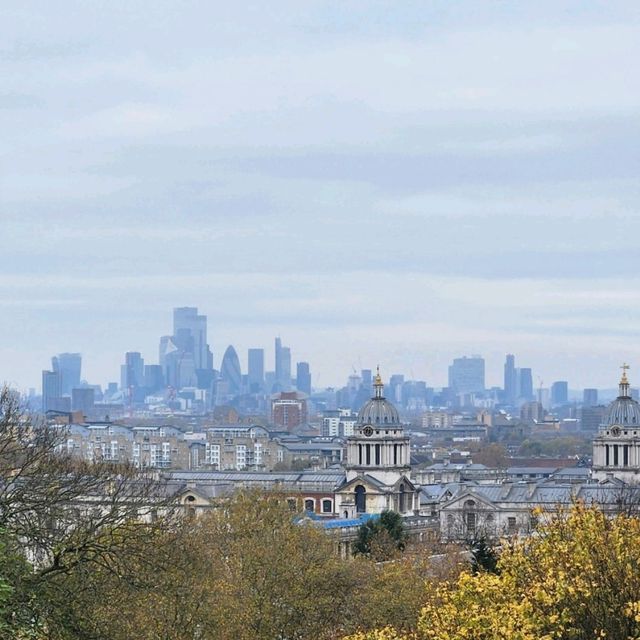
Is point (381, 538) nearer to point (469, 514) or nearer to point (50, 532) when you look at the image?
point (469, 514)

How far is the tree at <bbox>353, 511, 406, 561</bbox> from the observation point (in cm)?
8704

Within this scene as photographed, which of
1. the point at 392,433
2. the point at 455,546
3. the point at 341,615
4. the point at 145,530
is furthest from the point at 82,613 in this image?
the point at 392,433

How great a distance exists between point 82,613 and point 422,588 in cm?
1855

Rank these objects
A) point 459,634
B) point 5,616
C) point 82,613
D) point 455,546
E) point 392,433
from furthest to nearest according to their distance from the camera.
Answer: point 392,433
point 455,546
point 82,613
point 5,616
point 459,634

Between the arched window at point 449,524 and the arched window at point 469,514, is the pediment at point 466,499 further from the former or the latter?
the arched window at point 449,524

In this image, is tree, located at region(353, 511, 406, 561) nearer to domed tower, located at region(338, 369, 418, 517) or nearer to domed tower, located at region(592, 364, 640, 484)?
domed tower, located at region(338, 369, 418, 517)

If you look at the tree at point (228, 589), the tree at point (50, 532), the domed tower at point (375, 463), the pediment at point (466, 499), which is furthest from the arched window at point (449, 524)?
the tree at point (50, 532)

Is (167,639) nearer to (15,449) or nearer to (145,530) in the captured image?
(145,530)

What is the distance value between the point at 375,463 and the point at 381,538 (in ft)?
99.1

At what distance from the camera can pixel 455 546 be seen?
91.8 m

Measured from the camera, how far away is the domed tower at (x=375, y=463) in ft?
405

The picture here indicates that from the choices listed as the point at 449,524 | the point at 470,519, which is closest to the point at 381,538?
the point at 449,524

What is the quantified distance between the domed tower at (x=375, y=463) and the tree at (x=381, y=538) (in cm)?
1750

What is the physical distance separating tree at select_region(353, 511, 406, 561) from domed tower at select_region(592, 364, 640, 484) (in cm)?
2435
